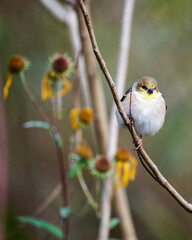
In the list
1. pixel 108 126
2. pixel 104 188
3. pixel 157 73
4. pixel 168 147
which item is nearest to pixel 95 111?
pixel 108 126

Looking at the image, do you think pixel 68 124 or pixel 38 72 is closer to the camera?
pixel 38 72

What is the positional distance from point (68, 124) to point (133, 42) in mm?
1446

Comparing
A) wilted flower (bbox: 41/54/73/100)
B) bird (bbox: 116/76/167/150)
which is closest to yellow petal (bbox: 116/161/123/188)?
bird (bbox: 116/76/167/150)

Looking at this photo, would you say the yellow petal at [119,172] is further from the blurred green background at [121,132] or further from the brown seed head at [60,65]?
the blurred green background at [121,132]

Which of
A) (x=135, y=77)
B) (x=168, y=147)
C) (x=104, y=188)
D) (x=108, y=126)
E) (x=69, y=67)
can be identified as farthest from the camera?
(x=135, y=77)

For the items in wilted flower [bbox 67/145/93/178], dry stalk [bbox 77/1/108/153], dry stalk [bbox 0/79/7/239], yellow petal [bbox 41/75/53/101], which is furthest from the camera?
dry stalk [bbox 77/1/108/153]

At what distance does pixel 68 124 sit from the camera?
5.31 meters

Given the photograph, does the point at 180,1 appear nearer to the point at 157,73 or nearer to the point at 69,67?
the point at 157,73

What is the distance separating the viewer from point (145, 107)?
2887 mm

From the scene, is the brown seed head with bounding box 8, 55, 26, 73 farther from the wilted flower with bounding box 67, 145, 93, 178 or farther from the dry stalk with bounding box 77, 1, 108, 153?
the wilted flower with bounding box 67, 145, 93, 178

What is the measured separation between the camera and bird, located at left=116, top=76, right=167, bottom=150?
286 cm

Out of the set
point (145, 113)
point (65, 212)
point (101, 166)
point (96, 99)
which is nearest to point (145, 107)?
point (145, 113)

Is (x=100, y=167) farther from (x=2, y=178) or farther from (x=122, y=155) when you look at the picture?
(x=2, y=178)

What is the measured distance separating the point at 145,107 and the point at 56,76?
2.19 ft
